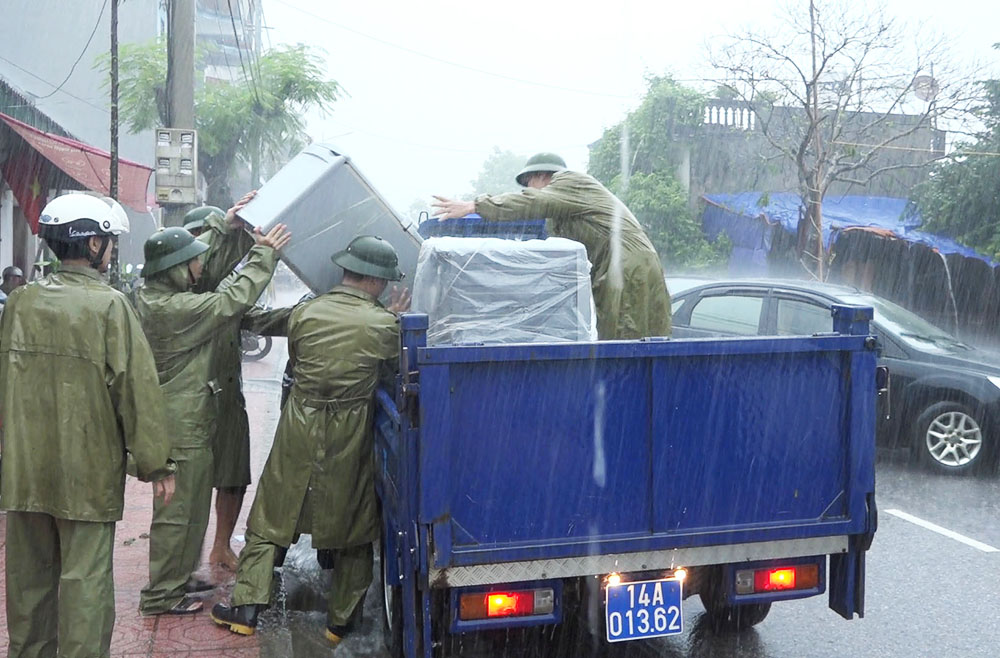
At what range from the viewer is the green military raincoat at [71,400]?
11.9 feet

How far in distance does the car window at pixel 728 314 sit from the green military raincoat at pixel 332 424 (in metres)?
5.02

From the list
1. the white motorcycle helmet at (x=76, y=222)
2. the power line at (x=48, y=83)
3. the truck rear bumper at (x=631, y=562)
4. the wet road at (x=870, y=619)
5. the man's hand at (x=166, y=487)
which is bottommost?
the wet road at (x=870, y=619)

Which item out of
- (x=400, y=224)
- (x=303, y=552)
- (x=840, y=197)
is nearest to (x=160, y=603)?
(x=303, y=552)

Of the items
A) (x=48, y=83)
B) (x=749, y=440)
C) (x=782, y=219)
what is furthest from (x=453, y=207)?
(x=48, y=83)

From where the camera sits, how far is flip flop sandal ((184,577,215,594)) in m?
5.27

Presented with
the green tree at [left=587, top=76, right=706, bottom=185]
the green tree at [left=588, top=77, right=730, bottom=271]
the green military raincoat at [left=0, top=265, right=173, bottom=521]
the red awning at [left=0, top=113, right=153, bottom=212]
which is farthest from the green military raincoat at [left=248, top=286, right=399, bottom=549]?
the green tree at [left=587, top=76, right=706, bottom=185]

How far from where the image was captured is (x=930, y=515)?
7.17 metres

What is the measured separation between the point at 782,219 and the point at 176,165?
13.1m

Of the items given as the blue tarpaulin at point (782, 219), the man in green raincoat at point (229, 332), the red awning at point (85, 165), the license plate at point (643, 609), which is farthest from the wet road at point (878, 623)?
the blue tarpaulin at point (782, 219)

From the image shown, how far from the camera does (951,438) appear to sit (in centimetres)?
837

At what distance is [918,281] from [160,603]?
59.4 ft

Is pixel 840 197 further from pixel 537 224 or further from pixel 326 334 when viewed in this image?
Result: pixel 326 334

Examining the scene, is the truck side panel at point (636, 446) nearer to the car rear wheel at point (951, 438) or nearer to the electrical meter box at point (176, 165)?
the car rear wheel at point (951, 438)

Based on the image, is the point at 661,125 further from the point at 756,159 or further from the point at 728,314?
the point at 728,314
